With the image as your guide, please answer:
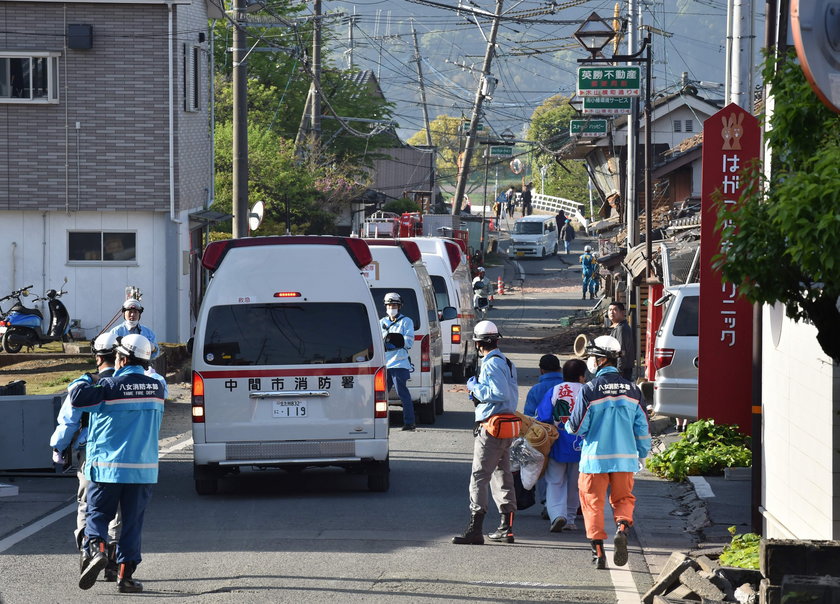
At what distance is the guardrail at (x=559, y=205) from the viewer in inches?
3339

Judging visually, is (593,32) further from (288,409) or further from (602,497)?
(602,497)

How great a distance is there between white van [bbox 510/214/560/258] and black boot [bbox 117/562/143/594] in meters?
57.8

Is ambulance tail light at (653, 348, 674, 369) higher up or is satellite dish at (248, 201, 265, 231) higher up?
satellite dish at (248, 201, 265, 231)

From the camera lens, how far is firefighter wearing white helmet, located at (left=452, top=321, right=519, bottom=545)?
32.3 ft

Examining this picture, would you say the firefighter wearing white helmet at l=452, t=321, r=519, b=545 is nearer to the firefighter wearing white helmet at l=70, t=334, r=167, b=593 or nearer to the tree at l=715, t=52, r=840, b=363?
Answer: the firefighter wearing white helmet at l=70, t=334, r=167, b=593

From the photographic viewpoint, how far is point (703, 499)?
11930mm

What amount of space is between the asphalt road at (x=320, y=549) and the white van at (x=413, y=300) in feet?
11.0

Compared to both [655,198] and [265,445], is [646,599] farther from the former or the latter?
[655,198]

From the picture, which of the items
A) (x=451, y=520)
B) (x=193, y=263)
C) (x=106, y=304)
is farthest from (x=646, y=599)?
(x=193, y=263)

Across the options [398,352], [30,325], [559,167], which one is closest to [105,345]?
[398,352]

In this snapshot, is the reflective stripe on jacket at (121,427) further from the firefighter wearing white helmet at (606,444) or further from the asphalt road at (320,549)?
the firefighter wearing white helmet at (606,444)

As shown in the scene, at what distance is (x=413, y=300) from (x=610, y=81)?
24.3ft

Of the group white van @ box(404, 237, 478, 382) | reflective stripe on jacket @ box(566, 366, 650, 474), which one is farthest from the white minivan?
white van @ box(404, 237, 478, 382)

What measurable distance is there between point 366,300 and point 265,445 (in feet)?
5.51
